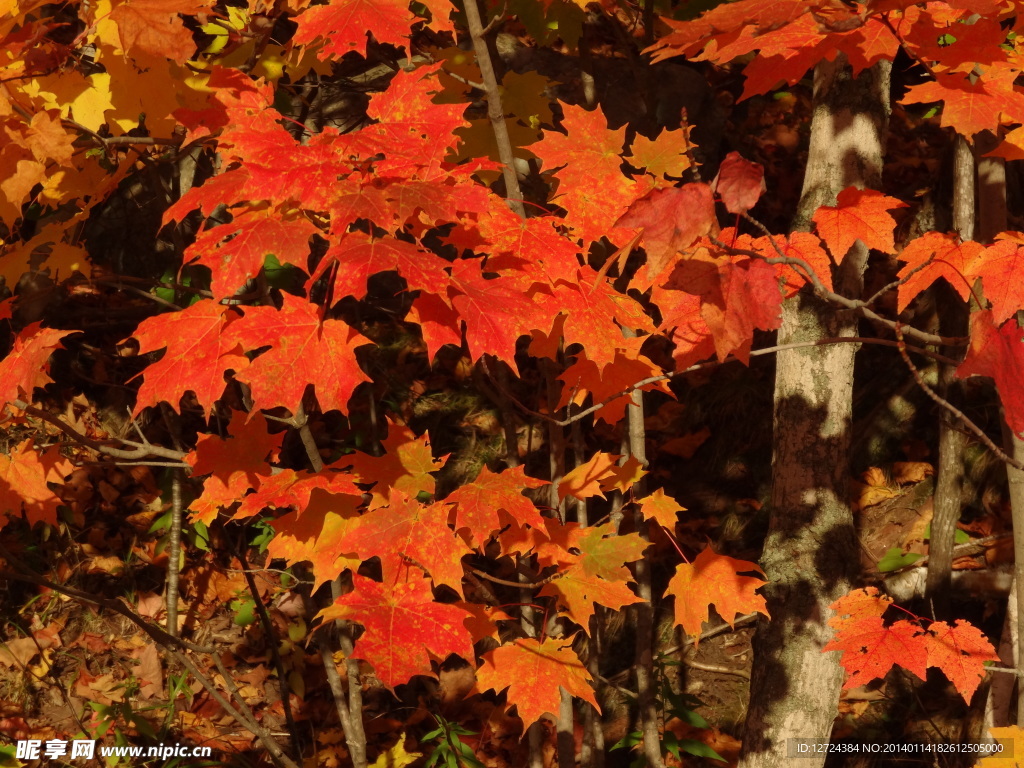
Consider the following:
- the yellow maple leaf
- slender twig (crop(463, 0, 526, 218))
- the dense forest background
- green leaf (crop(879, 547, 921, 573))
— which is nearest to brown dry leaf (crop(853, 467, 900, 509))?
the dense forest background

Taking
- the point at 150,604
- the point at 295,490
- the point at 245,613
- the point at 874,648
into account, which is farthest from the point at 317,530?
the point at 150,604

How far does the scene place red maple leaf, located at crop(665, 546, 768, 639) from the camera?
7.48ft

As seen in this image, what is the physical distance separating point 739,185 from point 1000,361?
26.4 inches

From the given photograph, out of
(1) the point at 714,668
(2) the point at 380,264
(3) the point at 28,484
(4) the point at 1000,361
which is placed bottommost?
(1) the point at 714,668

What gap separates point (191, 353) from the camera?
1.91 m

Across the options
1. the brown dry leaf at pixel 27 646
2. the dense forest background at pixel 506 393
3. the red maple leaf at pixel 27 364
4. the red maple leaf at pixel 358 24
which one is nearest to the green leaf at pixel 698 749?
the dense forest background at pixel 506 393

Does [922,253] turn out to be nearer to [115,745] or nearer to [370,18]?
[370,18]

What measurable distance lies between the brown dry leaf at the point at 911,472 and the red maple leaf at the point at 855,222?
2.22 meters

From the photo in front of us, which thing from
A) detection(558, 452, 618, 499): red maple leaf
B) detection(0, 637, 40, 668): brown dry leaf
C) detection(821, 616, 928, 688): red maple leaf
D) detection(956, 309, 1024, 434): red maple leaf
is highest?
detection(956, 309, 1024, 434): red maple leaf

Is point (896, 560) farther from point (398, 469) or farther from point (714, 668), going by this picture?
point (398, 469)

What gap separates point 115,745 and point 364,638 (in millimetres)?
2296

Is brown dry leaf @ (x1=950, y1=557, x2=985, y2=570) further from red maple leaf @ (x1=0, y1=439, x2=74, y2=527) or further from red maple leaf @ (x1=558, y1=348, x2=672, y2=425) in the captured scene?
red maple leaf @ (x1=0, y1=439, x2=74, y2=527)

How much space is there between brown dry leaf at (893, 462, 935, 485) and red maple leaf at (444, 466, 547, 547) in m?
2.60

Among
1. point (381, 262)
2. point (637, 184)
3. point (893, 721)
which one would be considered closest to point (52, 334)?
point (381, 262)
